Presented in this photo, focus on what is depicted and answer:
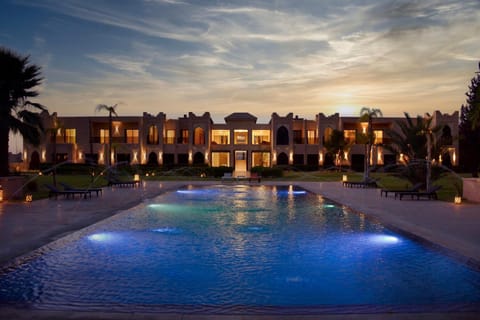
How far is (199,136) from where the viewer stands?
50250mm

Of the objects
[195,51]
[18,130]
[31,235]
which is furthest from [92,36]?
[31,235]

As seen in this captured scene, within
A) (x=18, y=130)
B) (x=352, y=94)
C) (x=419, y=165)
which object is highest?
(x=352, y=94)

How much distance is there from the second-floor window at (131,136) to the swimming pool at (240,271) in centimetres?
4076

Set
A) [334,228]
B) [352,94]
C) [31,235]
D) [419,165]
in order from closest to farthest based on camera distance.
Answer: [31,235] → [334,228] → [419,165] → [352,94]

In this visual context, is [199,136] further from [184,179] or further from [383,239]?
[383,239]

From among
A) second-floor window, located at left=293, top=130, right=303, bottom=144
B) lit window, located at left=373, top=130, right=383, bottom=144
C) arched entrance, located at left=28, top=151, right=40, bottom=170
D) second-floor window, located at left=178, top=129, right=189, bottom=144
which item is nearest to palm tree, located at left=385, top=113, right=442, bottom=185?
second-floor window, located at left=293, top=130, right=303, bottom=144

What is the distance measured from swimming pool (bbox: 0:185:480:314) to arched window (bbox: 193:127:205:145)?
38413 millimetres

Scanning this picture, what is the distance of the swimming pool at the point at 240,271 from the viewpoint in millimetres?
5457

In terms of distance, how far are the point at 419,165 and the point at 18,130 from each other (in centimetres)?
1838

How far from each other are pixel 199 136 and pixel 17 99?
109ft

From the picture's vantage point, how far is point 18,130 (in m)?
16.7

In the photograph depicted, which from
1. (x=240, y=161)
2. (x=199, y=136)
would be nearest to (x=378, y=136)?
(x=240, y=161)

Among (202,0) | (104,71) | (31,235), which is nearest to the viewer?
(31,235)

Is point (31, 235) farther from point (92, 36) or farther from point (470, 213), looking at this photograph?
point (92, 36)
